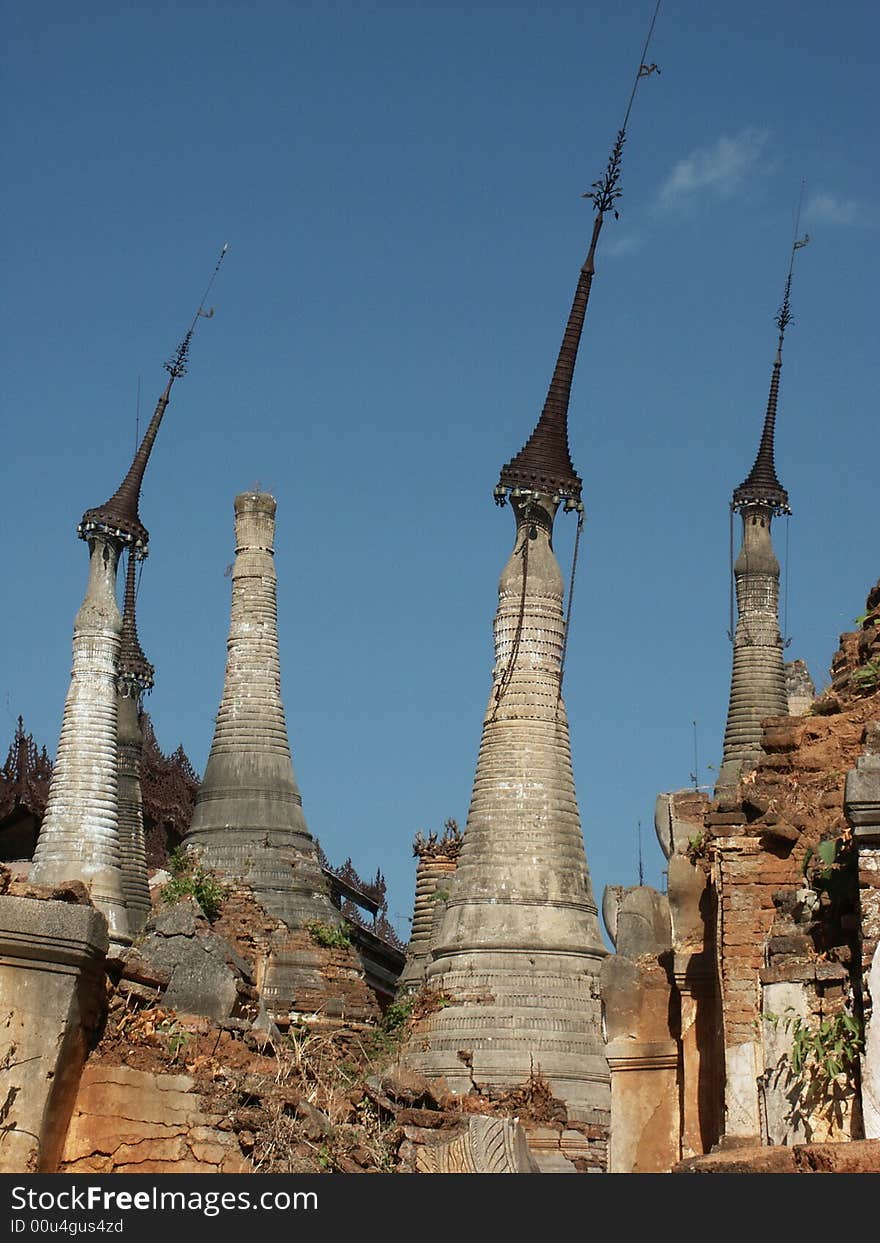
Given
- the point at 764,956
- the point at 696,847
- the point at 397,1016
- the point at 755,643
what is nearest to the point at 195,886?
the point at 397,1016

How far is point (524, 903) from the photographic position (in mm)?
24906

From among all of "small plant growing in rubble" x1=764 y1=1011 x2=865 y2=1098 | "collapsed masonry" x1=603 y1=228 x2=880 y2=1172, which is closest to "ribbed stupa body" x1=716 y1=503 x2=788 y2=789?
"collapsed masonry" x1=603 y1=228 x2=880 y2=1172

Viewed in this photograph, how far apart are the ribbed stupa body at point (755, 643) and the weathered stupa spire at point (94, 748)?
9.77m

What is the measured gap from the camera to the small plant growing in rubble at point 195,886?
94.7ft

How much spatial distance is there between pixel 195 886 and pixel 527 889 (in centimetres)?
634

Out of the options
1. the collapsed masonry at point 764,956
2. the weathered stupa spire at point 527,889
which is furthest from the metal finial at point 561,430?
the collapsed masonry at point 764,956

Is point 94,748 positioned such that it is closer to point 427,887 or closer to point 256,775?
point 256,775

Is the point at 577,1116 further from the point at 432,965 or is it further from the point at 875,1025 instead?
the point at 875,1025

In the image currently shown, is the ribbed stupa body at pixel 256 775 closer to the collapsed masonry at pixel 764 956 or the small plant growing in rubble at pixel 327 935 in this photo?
the small plant growing in rubble at pixel 327 935

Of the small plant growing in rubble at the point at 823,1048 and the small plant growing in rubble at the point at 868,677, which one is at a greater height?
the small plant growing in rubble at the point at 868,677

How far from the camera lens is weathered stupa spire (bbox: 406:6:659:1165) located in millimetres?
23688

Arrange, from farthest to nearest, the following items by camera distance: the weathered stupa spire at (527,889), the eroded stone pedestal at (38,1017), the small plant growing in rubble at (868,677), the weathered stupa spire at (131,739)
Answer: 1. the weathered stupa spire at (131,739)
2. the weathered stupa spire at (527,889)
3. the small plant growing in rubble at (868,677)
4. the eroded stone pedestal at (38,1017)

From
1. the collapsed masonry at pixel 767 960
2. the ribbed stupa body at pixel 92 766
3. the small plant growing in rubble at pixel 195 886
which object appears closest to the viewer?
the collapsed masonry at pixel 767 960

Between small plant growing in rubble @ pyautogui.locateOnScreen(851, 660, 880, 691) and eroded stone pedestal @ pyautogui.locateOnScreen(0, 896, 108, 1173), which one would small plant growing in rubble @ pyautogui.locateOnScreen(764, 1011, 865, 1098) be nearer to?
small plant growing in rubble @ pyautogui.locateOnScreen(851, 660, 880, 691)
